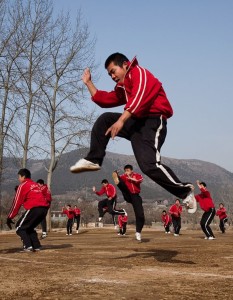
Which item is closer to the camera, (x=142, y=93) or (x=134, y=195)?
(x=142, y=93)

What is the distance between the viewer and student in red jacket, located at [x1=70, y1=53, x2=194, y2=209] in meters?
4.93

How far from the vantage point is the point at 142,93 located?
16.3 ft

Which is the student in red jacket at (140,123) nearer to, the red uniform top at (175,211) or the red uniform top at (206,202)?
the red uniform top at (206,202)

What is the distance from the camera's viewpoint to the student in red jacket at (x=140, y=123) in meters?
4.93

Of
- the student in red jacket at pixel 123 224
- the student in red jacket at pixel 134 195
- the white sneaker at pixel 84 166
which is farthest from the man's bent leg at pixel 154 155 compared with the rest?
the student in red jacket at pixel 123 224

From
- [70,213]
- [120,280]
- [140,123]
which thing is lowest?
[120,280]

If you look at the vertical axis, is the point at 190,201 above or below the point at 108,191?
below

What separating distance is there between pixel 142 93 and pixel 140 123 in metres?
0.39

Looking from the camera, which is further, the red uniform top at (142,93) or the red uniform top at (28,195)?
the red uniform top at (28,195)

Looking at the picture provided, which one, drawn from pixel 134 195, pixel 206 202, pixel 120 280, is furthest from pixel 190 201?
pixel 206 202

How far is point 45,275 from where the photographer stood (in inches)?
192

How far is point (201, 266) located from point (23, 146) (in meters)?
22.9

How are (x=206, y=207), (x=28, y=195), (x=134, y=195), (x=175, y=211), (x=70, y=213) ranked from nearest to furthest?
(x=28, y=195) → (x=134, y=195) → (x=206, y=207) → (x=175, y=211) → (x=70, y=213)

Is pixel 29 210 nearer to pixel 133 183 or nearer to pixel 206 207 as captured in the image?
pixel 133 183
